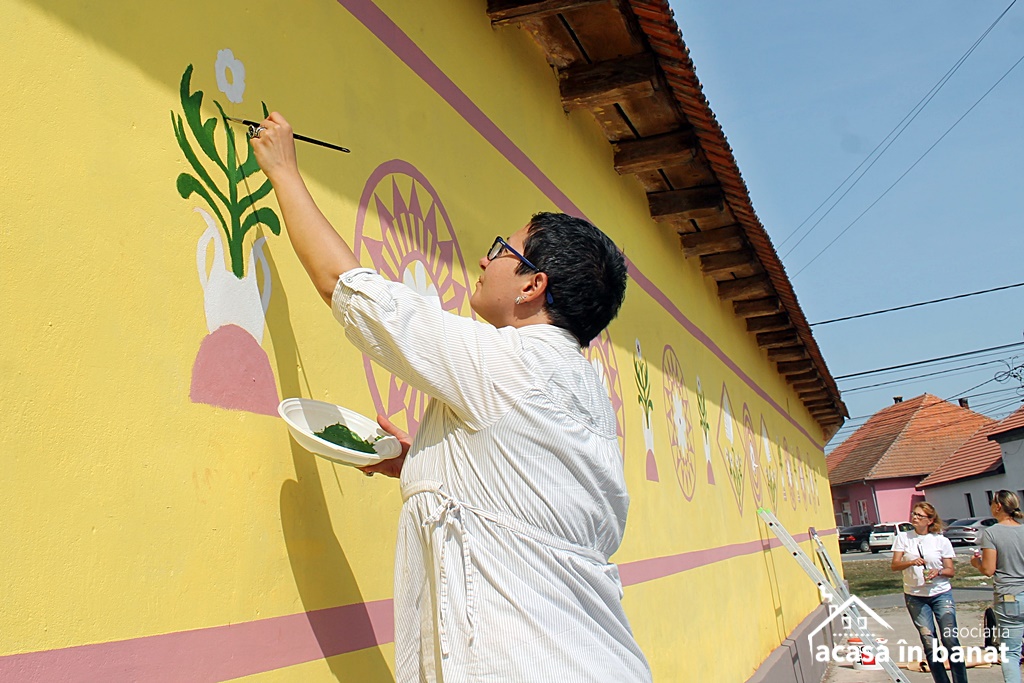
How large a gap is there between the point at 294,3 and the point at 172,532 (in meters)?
1.61

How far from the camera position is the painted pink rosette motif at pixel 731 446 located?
914 centimetres

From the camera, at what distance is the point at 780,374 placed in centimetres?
1515

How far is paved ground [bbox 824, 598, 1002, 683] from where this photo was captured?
10648mm

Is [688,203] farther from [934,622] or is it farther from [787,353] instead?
[787,353]

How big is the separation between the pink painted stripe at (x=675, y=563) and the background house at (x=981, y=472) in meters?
31.8

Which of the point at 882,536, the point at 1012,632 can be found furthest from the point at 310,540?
the point at 882,536

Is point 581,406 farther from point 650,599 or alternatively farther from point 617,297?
point 650,599

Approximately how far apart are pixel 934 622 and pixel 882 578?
19.5 m

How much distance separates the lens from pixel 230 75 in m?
2.45

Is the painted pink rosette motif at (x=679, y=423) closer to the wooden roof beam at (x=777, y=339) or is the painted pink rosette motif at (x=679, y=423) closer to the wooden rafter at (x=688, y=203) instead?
the wooden rafter at (x=688, y=203)

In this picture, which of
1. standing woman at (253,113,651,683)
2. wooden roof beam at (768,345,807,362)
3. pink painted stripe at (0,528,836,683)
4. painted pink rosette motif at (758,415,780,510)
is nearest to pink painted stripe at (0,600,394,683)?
pink painted stripe at (0,528,836,683)

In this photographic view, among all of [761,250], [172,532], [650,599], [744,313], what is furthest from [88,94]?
[744,313]

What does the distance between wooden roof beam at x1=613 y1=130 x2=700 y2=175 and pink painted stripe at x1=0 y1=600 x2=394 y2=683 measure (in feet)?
13.4
